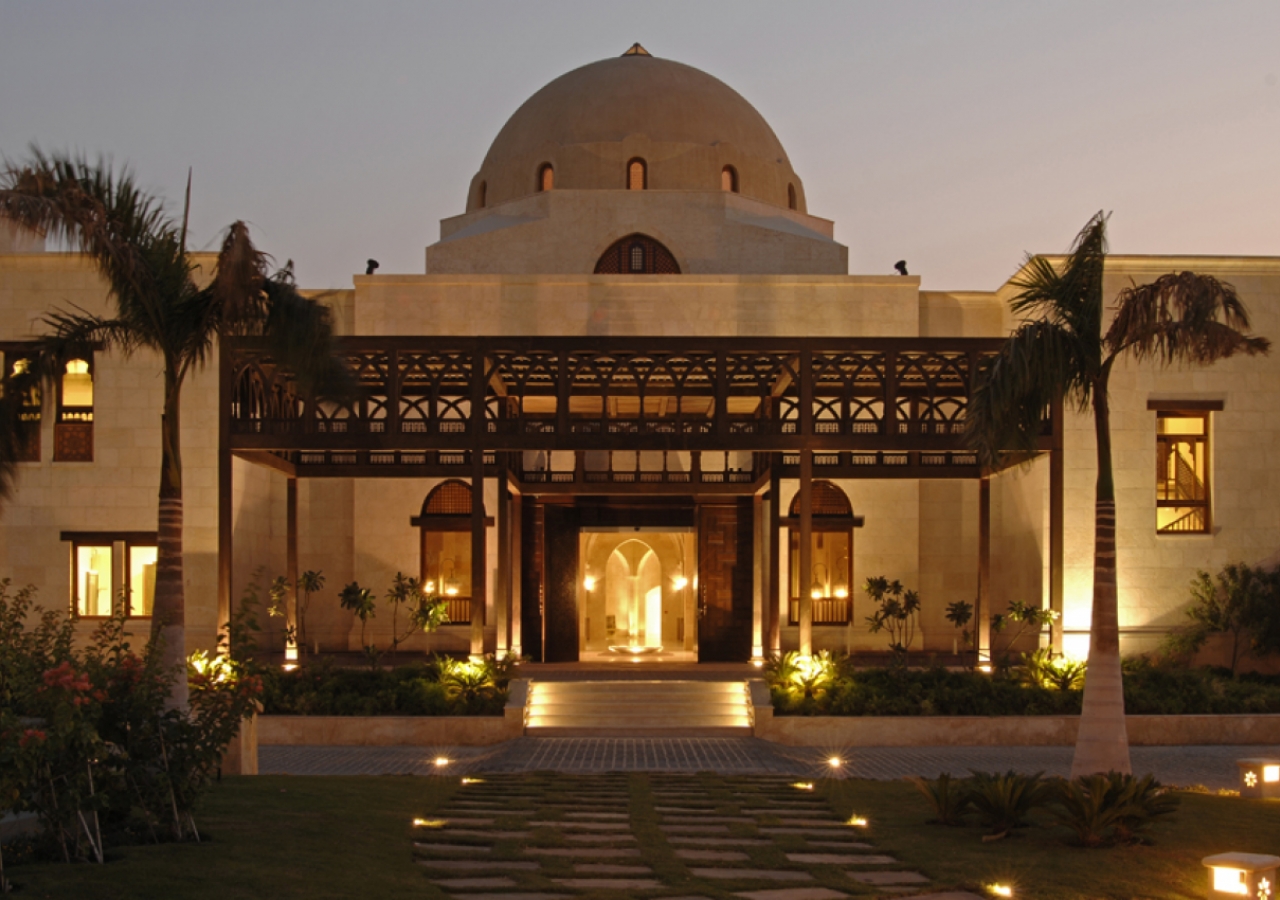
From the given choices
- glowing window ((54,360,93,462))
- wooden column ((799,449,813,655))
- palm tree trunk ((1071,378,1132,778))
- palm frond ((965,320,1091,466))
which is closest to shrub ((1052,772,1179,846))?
palm tree trunk ((1071,378,1132,778))

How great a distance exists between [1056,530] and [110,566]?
1847 cm

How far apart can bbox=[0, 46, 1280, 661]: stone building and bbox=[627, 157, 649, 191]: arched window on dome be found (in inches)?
2.2

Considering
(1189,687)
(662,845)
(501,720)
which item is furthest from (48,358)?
(1189,687)

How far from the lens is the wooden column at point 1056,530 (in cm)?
1972

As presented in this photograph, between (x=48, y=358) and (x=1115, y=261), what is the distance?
20.1 m

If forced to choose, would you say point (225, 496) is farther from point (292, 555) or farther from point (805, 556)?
point (805, 556)

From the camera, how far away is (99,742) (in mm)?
8734

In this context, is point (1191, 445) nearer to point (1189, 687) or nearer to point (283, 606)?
point (1189, 687)

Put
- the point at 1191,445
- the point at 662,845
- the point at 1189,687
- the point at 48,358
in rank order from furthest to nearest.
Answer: the point at 1191,445 < the point at 1189,687 < the point at 48,358 < the point at 662,845

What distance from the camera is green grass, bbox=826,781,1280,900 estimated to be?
965 centimetres

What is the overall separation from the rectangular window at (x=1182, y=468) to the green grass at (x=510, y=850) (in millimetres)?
13535

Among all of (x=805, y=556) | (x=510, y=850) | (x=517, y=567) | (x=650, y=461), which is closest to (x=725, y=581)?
(x=650, y=461)

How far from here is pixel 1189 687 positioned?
19.9 m

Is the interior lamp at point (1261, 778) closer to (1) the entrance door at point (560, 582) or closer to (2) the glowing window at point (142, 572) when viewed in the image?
(1) the entrance door at point (560, 582)
